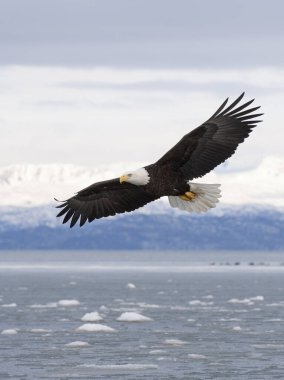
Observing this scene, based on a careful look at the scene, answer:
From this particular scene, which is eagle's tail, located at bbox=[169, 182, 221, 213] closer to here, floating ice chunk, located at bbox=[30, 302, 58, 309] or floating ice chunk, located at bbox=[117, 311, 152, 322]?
floating ice chunk, located at bbox=[117, 311, 152, 322]

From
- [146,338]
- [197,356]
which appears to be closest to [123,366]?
[197,356]

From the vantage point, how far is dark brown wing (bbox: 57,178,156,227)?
16062 millimetres

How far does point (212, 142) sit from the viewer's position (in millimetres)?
15078

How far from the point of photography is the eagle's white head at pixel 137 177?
1422 cm

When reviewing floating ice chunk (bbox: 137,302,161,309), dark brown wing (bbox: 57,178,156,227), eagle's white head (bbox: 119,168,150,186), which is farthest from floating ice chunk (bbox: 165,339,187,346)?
eagle's white head (bbox: 119,168,150,186)

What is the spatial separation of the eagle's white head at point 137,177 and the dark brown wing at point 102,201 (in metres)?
1.36

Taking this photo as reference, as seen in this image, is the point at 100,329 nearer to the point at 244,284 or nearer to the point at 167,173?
the point at 167,173

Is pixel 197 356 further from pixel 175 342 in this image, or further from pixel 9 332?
pixel 9 332

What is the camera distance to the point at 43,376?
1426 inches

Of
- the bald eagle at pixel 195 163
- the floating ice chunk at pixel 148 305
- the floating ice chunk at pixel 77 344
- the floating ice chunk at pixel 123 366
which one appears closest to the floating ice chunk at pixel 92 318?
the floating ice chunk at pixel 148 305

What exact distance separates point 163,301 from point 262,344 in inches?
1167

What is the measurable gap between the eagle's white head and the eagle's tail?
66cm

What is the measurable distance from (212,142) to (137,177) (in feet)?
4.31

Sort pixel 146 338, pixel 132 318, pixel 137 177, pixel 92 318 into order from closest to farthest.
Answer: pixel 137 177 < pixel 146 338 < pixel 92 318 < pixel 132 318
